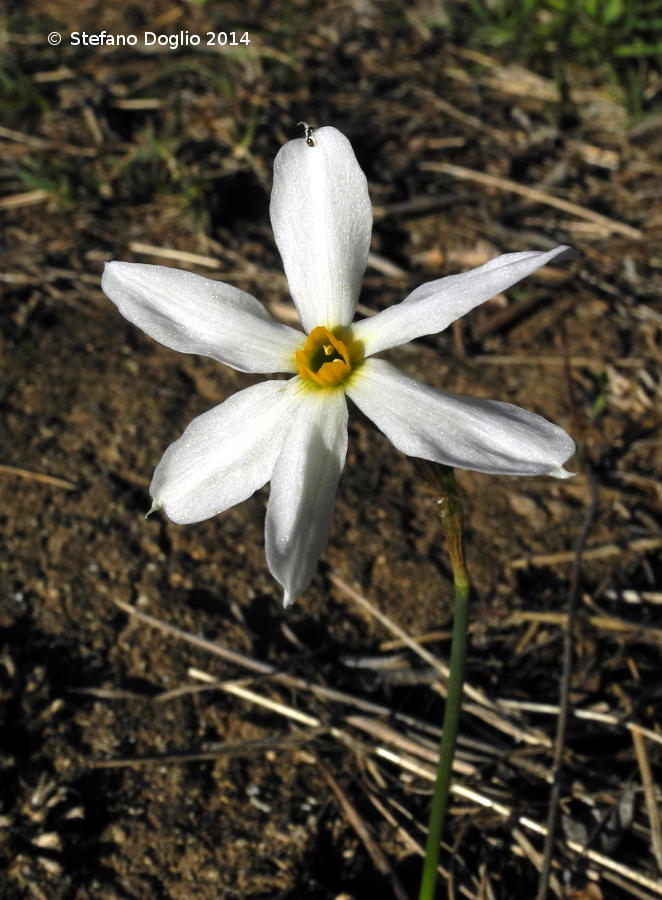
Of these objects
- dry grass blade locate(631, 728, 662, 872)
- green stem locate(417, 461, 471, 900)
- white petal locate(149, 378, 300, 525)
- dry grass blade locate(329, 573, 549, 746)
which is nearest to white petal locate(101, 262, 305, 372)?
white petal locate(149, 378, 300, 525)

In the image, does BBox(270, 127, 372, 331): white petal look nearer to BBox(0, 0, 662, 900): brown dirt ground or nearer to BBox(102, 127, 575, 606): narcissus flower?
BBox(102, 127, 575, 606): narcissus flower

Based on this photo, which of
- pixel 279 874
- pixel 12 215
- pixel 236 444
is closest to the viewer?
pixel 236 444

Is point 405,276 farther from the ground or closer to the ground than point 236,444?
closer to the ground

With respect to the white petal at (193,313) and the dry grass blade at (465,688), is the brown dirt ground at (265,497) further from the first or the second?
the white petal at (193,313)

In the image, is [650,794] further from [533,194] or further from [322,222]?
[533,194]

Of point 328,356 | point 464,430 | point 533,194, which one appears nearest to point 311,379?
point 328,356

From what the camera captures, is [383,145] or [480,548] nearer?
[480,548]

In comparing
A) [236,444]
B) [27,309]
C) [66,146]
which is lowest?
[27,309]

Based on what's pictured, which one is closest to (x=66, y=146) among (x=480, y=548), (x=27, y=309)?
(x=27, y=309)

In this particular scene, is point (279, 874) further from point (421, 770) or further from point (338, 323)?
point (338, 323)
